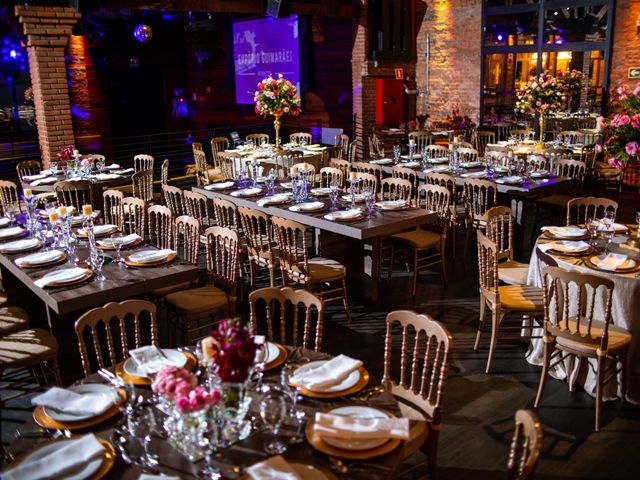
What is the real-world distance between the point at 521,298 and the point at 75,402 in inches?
117

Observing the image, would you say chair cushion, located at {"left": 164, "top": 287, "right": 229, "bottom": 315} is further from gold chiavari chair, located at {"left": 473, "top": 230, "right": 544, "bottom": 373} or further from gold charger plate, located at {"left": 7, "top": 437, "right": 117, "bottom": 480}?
gold charger plate, located at {"left": 7, "top": 437, "right": 117, "bottom": 480}

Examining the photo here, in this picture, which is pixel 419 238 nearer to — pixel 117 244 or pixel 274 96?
pixel 117 244

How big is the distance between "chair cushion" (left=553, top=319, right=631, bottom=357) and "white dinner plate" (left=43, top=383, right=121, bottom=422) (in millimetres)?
2538

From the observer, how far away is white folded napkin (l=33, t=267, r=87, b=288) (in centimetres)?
371

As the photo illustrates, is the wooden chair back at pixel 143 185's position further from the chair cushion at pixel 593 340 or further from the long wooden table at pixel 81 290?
the chair cushion at pixel 593 340

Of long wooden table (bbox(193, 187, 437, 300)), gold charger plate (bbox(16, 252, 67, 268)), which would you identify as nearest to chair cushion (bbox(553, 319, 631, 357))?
long wooden table (bbox(193, 187, 437, 300))

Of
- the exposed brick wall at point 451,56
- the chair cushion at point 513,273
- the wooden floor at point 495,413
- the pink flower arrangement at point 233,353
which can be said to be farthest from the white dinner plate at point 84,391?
the exposed brick wall at point 451,56

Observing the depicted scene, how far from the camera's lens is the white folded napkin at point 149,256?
4074 millimetres

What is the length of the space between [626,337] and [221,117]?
12446 millimetres

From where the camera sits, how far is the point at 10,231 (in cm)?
485

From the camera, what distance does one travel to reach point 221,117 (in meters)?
14.8

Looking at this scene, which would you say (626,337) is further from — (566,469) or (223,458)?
(223,458)

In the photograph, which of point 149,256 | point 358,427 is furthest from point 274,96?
point 358,427

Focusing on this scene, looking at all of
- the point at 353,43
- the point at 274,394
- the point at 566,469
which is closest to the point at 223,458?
the point at 274,394
